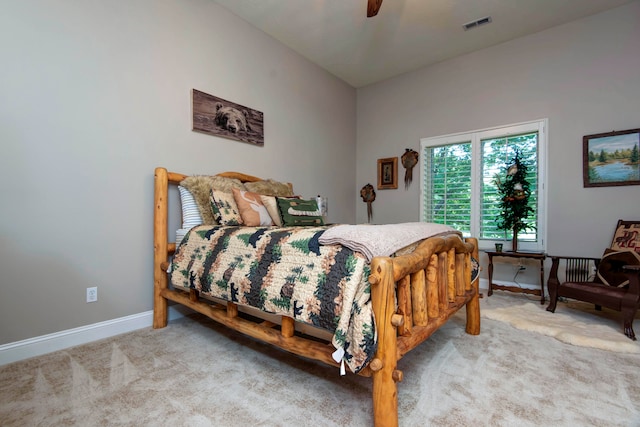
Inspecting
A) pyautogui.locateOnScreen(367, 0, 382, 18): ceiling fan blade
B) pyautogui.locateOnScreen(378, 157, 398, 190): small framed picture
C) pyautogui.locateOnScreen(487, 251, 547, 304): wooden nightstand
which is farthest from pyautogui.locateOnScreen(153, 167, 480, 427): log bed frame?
pyautogui.locateOnScreen(378, 157, 398, 190): small framed picture

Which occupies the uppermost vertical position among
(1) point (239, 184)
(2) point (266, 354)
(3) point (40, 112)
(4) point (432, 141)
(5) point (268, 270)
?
(4) point (432, 141)

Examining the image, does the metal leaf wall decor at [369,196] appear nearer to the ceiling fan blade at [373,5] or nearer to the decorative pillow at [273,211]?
the decorative pillow at [273,211]

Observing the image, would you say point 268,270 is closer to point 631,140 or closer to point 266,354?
point 266,354

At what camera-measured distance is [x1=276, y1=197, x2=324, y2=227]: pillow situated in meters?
2.62

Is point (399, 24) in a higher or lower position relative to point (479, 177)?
higher

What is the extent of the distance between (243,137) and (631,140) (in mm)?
3973

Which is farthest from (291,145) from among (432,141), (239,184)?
(432,141)

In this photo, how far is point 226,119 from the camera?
10.0 ft

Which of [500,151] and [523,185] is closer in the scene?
[523,185]

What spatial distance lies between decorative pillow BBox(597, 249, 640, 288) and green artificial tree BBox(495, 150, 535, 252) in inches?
31.5

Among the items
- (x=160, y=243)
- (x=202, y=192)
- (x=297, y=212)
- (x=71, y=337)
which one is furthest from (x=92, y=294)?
(x=297, y=212)

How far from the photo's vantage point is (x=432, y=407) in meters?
1.39

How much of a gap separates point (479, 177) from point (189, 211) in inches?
138

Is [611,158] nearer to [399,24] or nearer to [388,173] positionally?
[388,173]
